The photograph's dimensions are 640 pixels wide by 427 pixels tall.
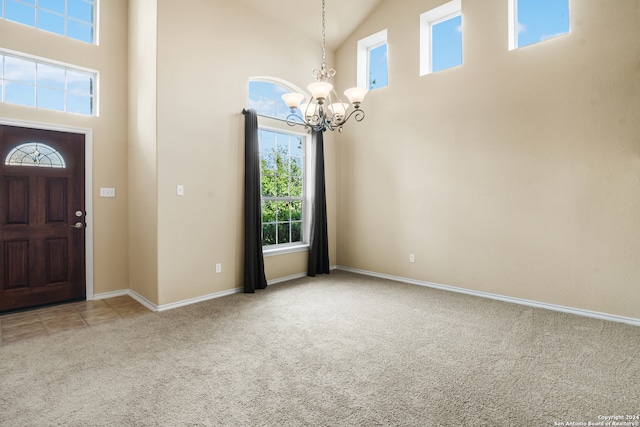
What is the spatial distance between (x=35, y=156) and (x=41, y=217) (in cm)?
69

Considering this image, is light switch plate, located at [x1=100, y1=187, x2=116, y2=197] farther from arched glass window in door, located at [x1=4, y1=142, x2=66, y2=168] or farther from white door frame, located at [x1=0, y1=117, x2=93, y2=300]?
arched glass window in door, located at [x1=4, y1=142, x2=66, y2=168]

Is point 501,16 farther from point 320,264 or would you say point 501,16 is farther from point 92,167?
point 92,167

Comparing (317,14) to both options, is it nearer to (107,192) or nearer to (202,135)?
(202,135)

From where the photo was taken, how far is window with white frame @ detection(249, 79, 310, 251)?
4.74 m

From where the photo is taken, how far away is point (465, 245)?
4227mm

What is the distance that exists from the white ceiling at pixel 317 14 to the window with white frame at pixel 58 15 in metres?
1.84

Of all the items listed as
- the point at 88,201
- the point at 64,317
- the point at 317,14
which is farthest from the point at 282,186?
the point at 64,317

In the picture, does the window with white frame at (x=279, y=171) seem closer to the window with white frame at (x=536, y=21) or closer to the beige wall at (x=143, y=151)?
the beige wall at (x=143, y=151)

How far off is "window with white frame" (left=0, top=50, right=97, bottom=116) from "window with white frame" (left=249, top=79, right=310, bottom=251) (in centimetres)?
199

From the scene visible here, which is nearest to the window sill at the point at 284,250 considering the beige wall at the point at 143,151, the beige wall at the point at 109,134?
the beige wall at the point at 143,151

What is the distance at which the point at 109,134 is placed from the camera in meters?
4.12

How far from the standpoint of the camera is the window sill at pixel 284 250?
470 cm

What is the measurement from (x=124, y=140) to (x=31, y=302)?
2155 mm

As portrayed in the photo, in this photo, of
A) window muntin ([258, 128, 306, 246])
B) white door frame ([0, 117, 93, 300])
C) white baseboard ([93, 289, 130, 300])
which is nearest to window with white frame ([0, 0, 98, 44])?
white door frame ([0, 117, 93, 300])
